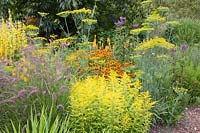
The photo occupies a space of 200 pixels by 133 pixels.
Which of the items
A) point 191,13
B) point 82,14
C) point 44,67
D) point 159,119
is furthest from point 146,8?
point 44,67

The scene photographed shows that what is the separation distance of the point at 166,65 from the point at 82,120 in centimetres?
246

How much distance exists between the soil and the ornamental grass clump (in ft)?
3.69

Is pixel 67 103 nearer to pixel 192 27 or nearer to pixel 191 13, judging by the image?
pixel 192 27

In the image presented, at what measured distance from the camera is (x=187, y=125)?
6.03 meters

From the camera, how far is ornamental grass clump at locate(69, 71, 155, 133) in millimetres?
4426

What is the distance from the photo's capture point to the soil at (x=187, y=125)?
5.78 m

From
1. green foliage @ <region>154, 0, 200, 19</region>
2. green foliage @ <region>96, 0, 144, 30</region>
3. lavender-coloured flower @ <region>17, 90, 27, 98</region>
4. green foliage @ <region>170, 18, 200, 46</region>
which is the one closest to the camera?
lavender-coloured flower @ <region>17, 90, 27, 98</region>

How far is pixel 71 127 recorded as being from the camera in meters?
4.61

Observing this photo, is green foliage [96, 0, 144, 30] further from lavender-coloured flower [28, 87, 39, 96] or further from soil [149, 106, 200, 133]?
lavender-coloured flower [28, 87, 39, 96]

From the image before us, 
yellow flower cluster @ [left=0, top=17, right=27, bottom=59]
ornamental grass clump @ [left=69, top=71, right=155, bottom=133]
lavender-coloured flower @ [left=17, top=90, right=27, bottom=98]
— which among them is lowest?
ornamental grass clump @ [left=69, top=71, right=155, bottom=133]

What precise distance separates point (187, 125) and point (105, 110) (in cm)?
204

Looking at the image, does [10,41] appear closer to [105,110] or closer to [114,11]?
[105,110]

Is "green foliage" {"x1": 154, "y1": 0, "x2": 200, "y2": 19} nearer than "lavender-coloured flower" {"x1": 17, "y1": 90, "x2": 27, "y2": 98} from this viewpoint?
No

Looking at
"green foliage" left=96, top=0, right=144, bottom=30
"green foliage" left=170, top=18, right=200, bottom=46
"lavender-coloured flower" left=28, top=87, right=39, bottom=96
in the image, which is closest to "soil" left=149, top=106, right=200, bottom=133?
"lavender-coloured flower" left=28, top=87, right=39, bottom=96
